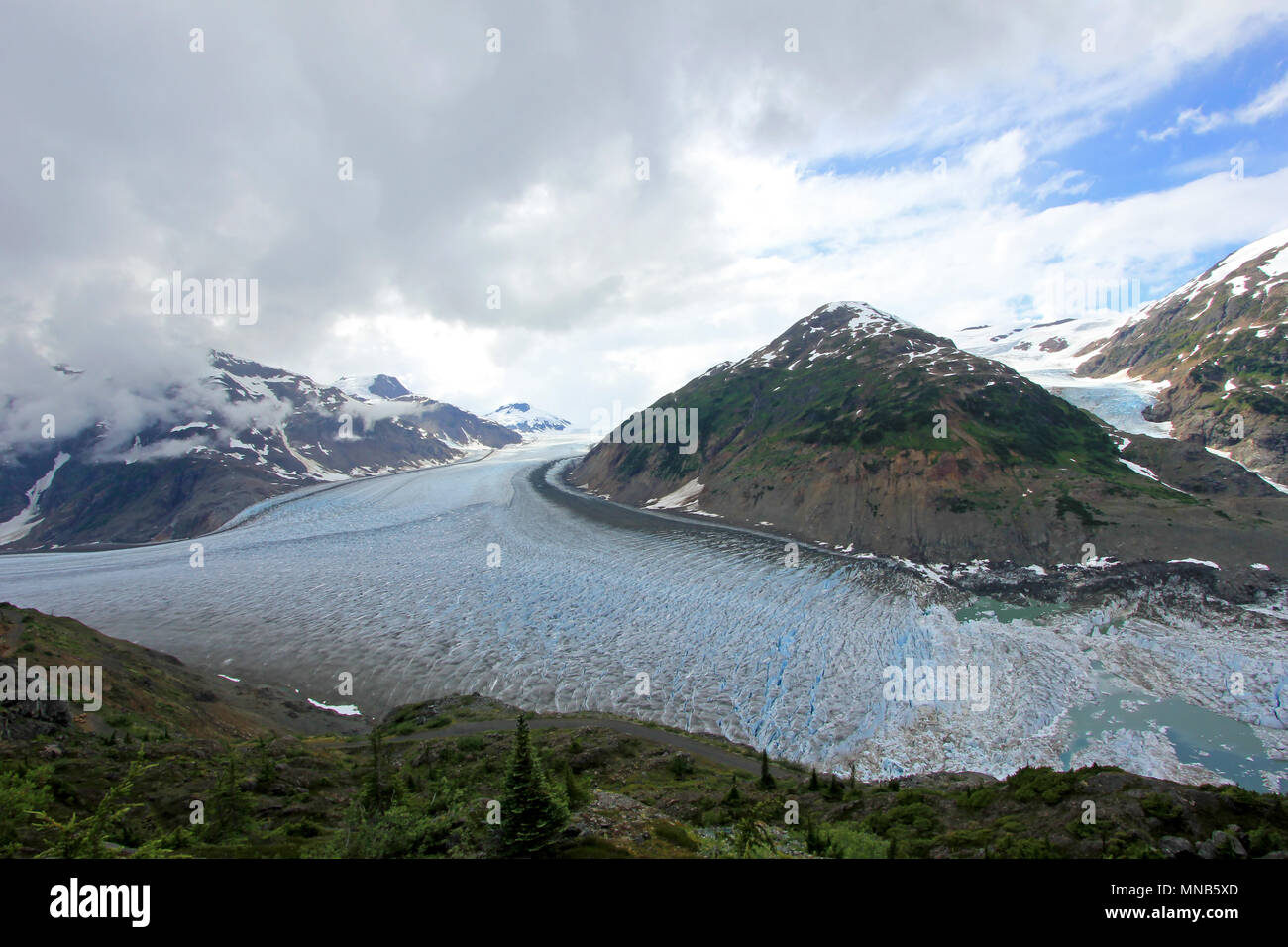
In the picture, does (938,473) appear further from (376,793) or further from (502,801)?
(502,801)

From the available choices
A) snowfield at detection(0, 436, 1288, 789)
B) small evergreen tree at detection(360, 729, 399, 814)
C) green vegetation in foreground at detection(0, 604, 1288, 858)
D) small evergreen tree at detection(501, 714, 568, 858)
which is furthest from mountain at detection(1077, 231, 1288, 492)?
small evergreen tree at detection(360, 729, 399, 814)

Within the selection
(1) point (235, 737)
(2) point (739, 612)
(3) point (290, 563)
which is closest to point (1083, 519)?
(2) point (739, 612)

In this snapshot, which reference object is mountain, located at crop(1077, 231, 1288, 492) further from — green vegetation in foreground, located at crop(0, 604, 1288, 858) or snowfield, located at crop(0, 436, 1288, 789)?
green vegetation in foreground, located at crop(0, 604, 1288, 858)

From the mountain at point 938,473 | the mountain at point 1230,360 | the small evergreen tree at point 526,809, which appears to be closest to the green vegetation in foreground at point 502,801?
the small evergreen tree at point 526,809

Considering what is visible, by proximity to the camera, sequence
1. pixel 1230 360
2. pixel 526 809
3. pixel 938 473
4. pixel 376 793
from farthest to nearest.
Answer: pixel 1230 360 < pixel 938 473 < pixel 376 793 < pixel 526 809

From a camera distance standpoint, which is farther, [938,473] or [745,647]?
[938,473]

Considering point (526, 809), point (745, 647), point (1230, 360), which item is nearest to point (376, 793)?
point (526, 809)
